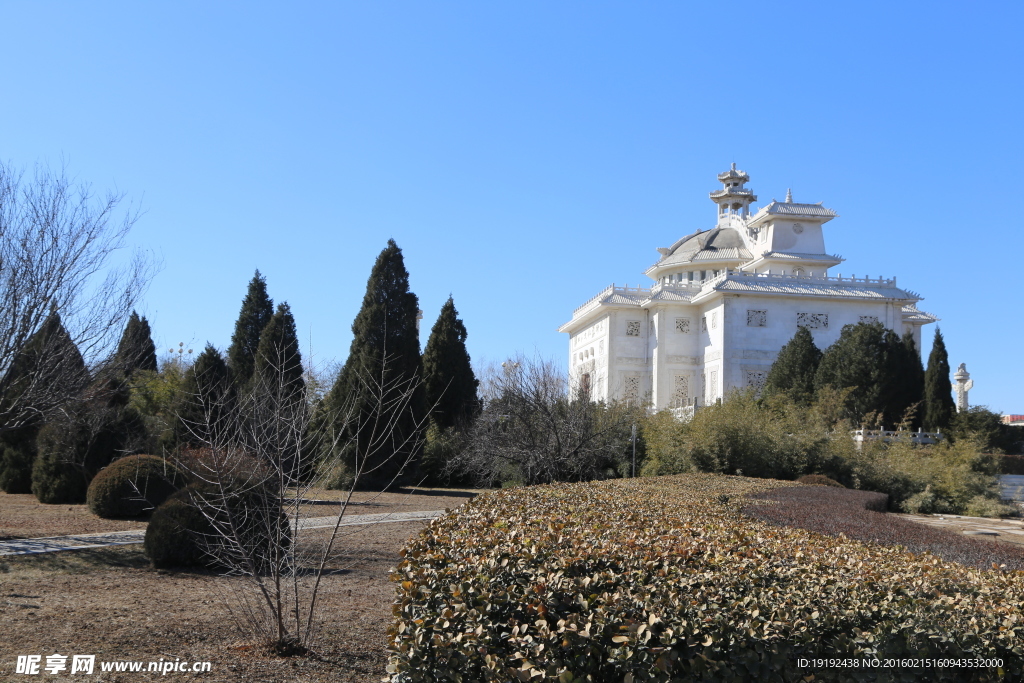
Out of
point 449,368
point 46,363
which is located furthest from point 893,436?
point 46,363

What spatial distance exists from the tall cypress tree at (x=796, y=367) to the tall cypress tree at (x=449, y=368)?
1475cm

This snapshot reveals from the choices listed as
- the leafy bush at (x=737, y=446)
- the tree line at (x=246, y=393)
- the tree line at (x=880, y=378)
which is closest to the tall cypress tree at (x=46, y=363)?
the tree line at (x=246, y=393)

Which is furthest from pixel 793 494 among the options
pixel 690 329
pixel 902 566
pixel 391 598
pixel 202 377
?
pixel 690 329

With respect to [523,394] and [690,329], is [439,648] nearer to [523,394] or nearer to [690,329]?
[523,394]

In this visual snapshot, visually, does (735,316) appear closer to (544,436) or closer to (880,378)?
(880,378)

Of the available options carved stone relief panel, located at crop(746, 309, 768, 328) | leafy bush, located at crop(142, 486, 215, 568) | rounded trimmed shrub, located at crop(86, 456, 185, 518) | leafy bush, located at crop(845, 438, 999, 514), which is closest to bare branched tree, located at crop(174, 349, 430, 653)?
leafy bush, located at crop(142, 486, 215, 568)

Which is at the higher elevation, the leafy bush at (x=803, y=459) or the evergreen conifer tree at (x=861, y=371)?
the evergreen conifer tree at (x=861, y=371)

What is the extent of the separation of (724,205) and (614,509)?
2759 inches

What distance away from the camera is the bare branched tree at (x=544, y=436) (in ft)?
65.6

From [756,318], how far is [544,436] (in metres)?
29.8

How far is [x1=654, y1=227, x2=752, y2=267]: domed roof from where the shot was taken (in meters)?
60.9

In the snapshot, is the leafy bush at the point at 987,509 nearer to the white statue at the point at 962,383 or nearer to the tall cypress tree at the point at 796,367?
the tall cypress tree at the point at 796,367

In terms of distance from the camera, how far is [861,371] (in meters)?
38.1

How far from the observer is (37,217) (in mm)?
11320
